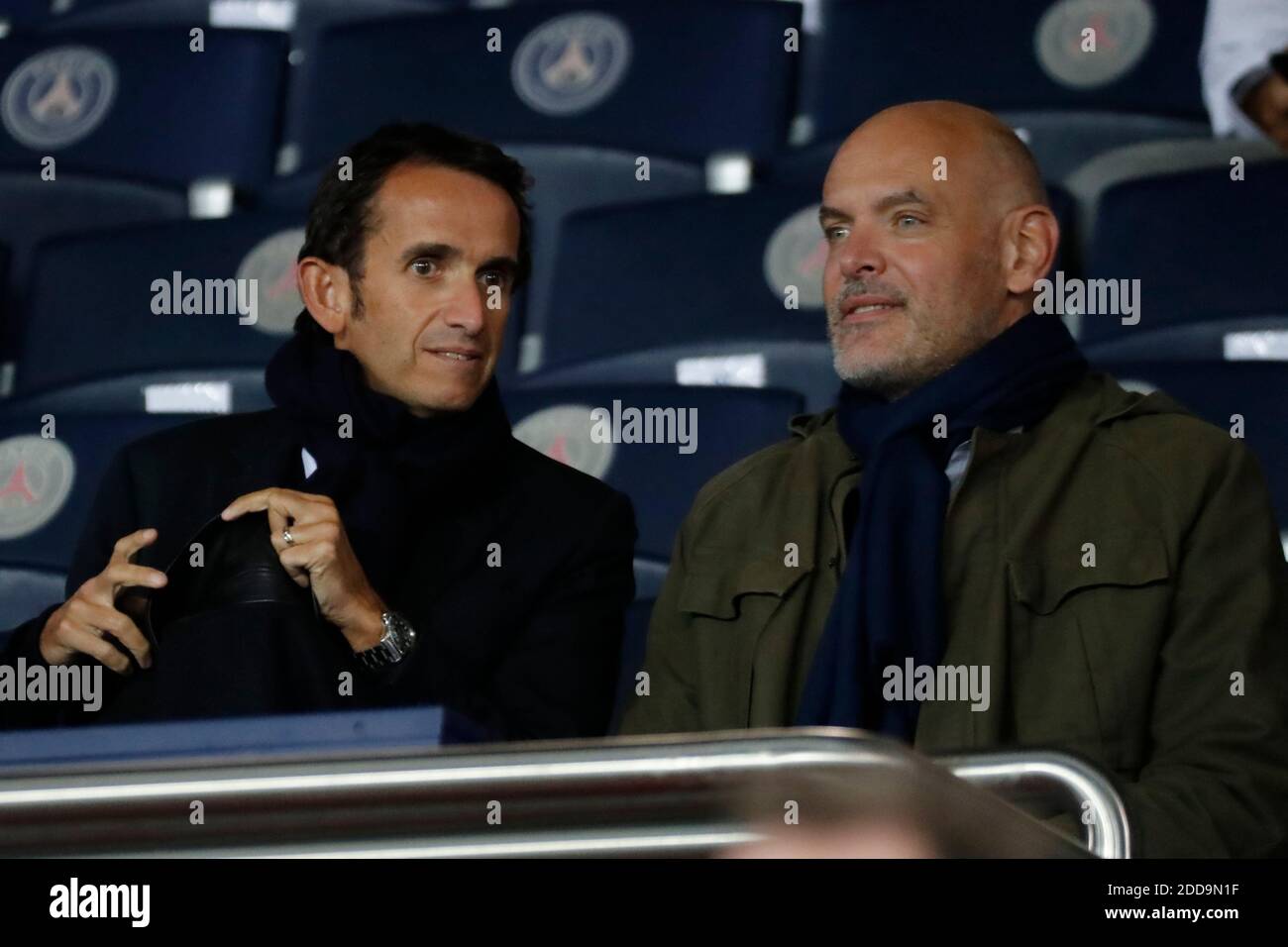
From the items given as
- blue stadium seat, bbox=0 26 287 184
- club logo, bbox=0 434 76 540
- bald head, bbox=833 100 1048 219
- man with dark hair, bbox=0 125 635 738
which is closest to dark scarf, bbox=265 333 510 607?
man with dark hair, bbox=0 125 635 738

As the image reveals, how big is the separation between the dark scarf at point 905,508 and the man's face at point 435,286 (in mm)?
195

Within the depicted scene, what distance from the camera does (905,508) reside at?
93 cm

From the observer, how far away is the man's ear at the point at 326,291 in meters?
1.13

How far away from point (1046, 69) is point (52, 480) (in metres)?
0.74

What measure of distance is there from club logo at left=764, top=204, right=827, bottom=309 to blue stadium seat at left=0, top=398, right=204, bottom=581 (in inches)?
15.5

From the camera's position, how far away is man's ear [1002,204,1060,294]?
1059 mm

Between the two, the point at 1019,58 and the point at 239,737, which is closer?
the point at 239,737

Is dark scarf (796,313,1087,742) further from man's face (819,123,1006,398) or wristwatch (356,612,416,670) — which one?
wristwatch (356,612,416,670)

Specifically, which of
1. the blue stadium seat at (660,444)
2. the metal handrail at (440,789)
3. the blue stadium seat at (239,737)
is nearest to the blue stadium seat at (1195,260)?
the blue stadium seat at (660,444)

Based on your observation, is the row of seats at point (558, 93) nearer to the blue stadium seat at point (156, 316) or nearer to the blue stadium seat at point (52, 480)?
the blue stadium seat at point (156, 316)

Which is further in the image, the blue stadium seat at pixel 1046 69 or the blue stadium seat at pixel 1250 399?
the blue stadium seat at pixel 1046 69

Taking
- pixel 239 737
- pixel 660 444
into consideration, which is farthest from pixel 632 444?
pixel 239 737

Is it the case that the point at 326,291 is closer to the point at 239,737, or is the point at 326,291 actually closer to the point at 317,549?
the point at 317,549
